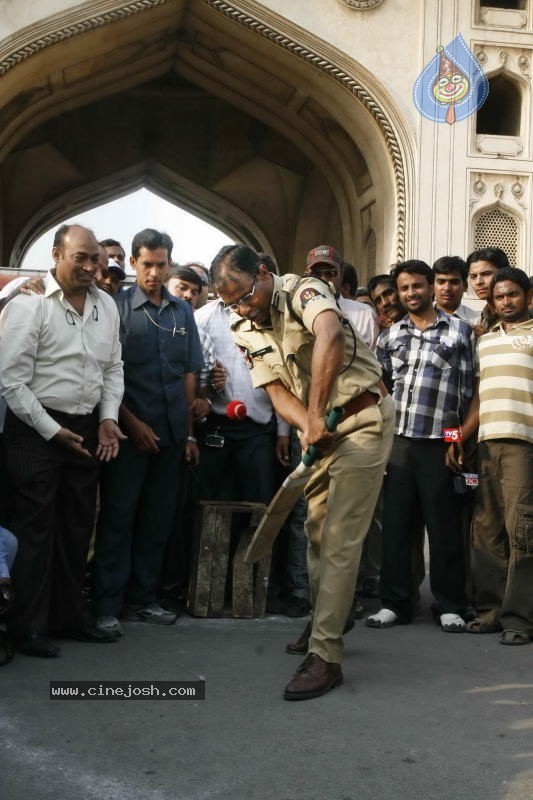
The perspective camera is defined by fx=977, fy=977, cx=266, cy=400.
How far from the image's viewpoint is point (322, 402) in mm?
3707

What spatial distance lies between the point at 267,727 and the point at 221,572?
1662mm

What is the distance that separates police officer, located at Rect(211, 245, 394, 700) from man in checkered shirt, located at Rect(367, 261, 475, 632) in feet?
3.20

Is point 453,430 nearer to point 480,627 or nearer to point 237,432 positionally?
point 480,627

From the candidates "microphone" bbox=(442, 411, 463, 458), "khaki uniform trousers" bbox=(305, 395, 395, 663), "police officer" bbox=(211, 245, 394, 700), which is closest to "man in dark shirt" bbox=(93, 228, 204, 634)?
"police officer" bbox=(211, 245, 394, 700)

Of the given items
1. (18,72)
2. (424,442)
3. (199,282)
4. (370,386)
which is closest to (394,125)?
(18,72)

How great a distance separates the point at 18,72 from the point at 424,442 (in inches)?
332

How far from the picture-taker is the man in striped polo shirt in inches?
187

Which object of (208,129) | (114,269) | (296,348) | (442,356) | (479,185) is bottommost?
(296,348)

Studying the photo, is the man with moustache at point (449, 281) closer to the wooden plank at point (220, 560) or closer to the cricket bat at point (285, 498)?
the wooden plank at point (220, 560)

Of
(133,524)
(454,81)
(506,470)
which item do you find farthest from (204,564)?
(454,81)

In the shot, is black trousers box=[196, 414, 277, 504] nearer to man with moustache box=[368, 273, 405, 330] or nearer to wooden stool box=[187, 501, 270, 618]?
wooden stool box=[187, 501, 270, 618]

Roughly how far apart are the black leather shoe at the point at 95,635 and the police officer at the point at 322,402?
3.22 feet

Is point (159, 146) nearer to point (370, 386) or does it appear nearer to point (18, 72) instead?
point (18, 72)

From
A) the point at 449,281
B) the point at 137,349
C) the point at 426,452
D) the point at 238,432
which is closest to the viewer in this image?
the point at 137,349
